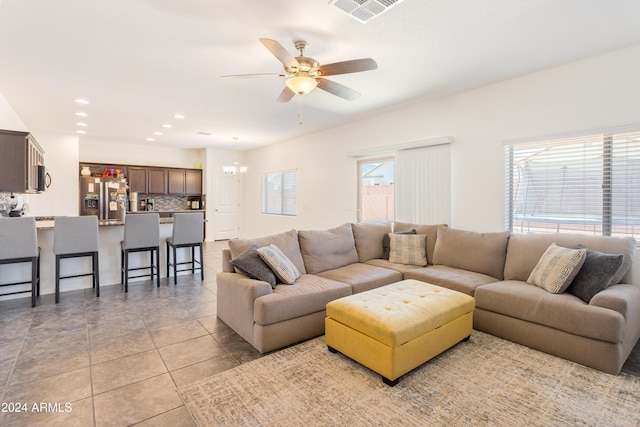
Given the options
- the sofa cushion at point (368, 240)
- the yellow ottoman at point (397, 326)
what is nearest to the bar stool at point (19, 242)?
the yellow ottoman at point (397, 326)

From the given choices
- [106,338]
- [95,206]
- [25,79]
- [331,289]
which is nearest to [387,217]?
[331,289]

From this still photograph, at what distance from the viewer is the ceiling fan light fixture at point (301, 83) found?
2736 mm

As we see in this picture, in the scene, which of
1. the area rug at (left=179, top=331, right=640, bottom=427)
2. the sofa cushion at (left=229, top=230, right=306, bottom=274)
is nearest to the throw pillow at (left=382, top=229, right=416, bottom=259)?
Result: the sofa cushion at (left=229, top=230, right=306, bottom=274)

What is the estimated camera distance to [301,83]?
9.08ft

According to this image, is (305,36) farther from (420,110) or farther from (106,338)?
(106,338)

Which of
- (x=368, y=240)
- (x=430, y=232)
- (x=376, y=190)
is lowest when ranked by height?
(x=368, y=240)

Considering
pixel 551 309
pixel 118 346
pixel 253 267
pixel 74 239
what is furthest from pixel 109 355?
pixel 551 309

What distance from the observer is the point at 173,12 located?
93.6 inches

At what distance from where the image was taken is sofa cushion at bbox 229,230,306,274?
10.5 feet

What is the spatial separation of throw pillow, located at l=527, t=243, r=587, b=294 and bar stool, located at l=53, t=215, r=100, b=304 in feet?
16.3

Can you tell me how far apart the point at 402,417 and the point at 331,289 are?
1.30 meters

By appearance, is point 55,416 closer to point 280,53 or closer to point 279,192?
point 280,53

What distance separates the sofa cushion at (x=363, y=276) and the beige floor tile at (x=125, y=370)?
5.78ft

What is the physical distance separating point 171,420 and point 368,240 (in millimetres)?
3031
